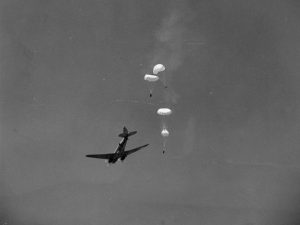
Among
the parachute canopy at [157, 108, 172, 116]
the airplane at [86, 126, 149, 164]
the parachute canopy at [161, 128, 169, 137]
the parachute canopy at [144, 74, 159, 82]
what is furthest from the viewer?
the parachute canopy at [161, 128, 169, 137]

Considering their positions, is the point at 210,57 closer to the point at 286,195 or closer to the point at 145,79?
the point at 145,79

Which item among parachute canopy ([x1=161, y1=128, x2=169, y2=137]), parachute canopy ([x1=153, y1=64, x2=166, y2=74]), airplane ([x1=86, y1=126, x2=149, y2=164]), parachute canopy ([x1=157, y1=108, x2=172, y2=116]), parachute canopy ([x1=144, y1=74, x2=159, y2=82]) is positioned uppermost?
parachute canopy ([x1=153, y1=64, x2=166, y2=74])

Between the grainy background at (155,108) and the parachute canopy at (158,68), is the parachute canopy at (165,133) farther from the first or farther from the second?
the parachute canopy at (158,68)

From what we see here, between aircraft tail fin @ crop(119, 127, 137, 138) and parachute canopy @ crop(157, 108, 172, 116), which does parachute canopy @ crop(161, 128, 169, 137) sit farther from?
aircraft tail fin @ crop(119, 127, 137, 138)

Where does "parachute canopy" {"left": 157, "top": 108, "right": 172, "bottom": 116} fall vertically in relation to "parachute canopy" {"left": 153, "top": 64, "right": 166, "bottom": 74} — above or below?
below

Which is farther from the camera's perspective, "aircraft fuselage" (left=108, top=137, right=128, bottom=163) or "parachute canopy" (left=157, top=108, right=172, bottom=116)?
"aircraft fuselage" (left=108, top=137, right=128, bottom=163)

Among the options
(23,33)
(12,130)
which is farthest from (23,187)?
(23,33)

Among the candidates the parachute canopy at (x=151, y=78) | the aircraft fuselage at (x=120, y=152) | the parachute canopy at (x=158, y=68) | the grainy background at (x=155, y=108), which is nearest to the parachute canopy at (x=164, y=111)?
the grainy background at (x=155, y=108)

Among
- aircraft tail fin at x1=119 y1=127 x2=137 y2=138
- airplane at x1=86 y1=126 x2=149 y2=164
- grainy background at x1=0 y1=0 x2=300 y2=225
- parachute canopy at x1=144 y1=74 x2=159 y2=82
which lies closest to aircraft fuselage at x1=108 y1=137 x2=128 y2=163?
airplane at x1=86 y1=126 x2=149 y2=164

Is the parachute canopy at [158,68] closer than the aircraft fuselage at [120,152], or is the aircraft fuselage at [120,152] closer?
the parachute canopy at [158,68]

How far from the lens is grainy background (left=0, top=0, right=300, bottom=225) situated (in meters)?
11.0

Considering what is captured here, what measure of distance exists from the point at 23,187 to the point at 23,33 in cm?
430

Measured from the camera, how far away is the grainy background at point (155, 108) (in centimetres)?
1104

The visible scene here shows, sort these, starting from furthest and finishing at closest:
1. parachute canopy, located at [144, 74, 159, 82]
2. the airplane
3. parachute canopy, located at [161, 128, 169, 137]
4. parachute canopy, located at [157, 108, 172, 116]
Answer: parachute canopy, located at [161, 128, 169, 137]
the airplane
parachute canopy, located at [157, 108, 172, 116]
parachute canopy, located at [144, 74, 159, 82]
